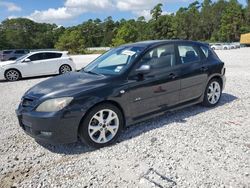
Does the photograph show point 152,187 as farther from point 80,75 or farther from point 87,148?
point 80,75

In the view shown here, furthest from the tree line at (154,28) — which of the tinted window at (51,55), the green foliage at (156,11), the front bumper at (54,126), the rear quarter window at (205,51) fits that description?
the front bumper at (54,126)

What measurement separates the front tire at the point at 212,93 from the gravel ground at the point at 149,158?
56cm

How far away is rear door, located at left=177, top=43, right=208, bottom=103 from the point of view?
5062mm

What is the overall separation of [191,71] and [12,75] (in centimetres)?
924

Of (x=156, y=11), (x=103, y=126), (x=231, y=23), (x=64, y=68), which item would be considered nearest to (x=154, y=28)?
(x=156, y=11)

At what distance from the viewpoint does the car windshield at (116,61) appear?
4.47m

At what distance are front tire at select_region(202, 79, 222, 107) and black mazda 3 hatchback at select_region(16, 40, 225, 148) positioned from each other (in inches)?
1.0

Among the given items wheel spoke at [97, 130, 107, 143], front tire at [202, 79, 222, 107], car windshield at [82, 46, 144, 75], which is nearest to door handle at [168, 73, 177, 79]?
car windshield at [82, 46, 144, 75]

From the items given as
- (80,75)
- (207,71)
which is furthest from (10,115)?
(207,71)

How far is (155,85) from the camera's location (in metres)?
4.57

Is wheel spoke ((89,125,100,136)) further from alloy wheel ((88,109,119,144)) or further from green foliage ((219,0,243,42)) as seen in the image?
green foliage ((219,0,243,42))

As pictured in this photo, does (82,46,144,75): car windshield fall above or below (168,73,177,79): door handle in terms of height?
above

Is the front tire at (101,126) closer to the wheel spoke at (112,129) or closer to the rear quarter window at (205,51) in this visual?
the wheel spoke at (112,129)

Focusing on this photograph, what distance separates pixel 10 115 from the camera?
5980 millimetres
